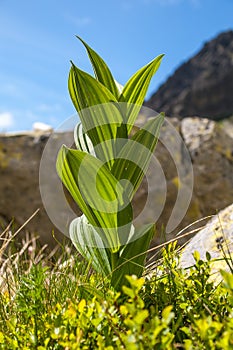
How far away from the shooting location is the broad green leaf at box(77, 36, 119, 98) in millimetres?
1616

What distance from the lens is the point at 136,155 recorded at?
5.22 ft

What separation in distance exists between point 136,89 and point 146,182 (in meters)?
3.76

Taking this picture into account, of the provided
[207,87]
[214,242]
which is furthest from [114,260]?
[207,87]

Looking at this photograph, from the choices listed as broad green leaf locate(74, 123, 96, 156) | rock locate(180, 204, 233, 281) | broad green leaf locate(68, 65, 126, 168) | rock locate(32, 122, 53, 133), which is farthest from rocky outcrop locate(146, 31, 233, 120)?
broad green leaf locate(68, 65, 126, 168)

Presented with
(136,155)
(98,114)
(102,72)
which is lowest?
(136,155)

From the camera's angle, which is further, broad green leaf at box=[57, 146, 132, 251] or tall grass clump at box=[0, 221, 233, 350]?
broad green leaf at box=[57, 146, 132, 251]

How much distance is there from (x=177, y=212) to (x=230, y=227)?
299 cm

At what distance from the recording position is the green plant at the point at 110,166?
1.53 meters

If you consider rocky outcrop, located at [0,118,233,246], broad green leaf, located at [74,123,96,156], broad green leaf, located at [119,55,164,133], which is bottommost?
rocky outcrop, located at [0,118,233,246]

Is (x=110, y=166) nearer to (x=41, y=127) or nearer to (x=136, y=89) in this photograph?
(x=136, y=89)

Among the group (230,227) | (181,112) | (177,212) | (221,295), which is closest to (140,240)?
(221,295)

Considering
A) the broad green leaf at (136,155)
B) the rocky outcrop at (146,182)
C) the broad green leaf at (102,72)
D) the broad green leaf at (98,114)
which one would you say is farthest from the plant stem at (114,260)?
the rocky outcrop at (146,182)

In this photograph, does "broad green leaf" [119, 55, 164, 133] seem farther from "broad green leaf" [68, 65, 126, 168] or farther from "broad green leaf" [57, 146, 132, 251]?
"broad green leaf" [57, 146, 132, 251]

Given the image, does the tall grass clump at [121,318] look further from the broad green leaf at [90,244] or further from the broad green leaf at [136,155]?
the broad green leaf at [136,155]
